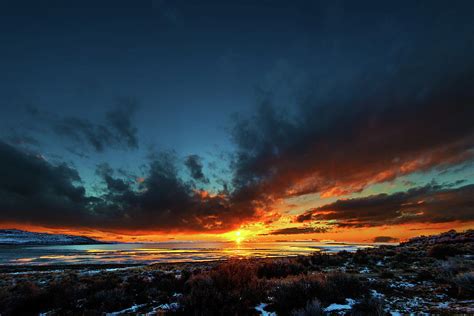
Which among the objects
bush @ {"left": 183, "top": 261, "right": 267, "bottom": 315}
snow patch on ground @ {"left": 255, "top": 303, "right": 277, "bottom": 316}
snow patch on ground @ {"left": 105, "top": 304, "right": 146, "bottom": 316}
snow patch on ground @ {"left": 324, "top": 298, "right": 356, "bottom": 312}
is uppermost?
bush @ {"left": 183, "top": 261, "right": 267, "bottom": 315}

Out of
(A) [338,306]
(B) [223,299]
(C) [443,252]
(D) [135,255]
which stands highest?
(B) [223,299]

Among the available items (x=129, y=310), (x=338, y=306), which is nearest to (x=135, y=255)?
(x=129, y=310)

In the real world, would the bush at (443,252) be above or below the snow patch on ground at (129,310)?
below

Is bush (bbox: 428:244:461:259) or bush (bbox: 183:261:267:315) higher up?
bush (bbox: 183:261:267:315)

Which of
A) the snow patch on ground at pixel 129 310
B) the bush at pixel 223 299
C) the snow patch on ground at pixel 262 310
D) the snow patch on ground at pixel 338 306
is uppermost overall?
the bush at pixel 223 299

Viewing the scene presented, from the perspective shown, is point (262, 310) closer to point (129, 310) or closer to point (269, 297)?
point (269, 297)

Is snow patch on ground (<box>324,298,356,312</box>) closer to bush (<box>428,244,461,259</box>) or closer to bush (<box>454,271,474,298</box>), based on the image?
bush (<box>454,271,474,298</box>)

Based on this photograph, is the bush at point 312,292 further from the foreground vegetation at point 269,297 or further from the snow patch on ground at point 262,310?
the snow patch on ground at point 262,310

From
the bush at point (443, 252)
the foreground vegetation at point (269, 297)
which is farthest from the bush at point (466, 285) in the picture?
the bush at point (443, 252)

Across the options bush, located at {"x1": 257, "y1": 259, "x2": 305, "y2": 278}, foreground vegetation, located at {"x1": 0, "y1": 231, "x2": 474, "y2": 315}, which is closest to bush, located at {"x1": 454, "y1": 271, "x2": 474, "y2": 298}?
foreground vegetation, located at {"x1": 0, "y1": 231, "x2": 474, "y2": 315}

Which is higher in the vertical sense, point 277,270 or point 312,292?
point 312,292

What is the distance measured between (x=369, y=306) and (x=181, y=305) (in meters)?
5.67

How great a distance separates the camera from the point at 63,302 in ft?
33.2

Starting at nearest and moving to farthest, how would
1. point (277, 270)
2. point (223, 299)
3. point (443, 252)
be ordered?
point (223, 299) < point (277, 270) < point (443, 252)
